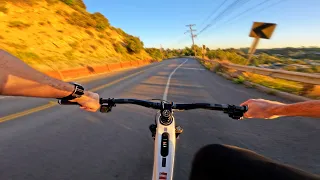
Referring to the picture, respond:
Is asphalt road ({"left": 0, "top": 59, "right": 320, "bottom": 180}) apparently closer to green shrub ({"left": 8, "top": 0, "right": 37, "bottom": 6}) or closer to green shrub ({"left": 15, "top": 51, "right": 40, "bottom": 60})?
green shrub ({"left": 15, "top": 51, "right": 40, "bottom": 60})

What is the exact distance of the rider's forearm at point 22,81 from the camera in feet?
4.12

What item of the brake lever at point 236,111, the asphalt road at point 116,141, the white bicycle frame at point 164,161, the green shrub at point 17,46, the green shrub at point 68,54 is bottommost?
the asphalt road at point 116,141

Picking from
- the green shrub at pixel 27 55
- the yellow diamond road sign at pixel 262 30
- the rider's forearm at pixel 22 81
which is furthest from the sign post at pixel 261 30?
the green shrub at pixel 27 55

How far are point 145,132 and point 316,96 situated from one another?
674 cm

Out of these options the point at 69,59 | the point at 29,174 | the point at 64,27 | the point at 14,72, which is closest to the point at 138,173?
the point at 29,174

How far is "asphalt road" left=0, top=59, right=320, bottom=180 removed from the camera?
3229 millimetres

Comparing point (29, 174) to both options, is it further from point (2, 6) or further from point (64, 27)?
point (64, 27)

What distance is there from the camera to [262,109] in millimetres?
1856

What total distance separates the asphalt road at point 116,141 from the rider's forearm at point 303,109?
181cm

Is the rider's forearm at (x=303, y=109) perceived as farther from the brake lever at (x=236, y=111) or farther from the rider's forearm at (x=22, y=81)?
the rider's forearm at (x=22, y=81)

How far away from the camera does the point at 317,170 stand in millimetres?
3369

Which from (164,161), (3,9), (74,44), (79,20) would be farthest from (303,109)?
(79,20)

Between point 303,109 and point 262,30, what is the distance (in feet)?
39.2

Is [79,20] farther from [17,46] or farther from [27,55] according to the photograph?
[27,55]
